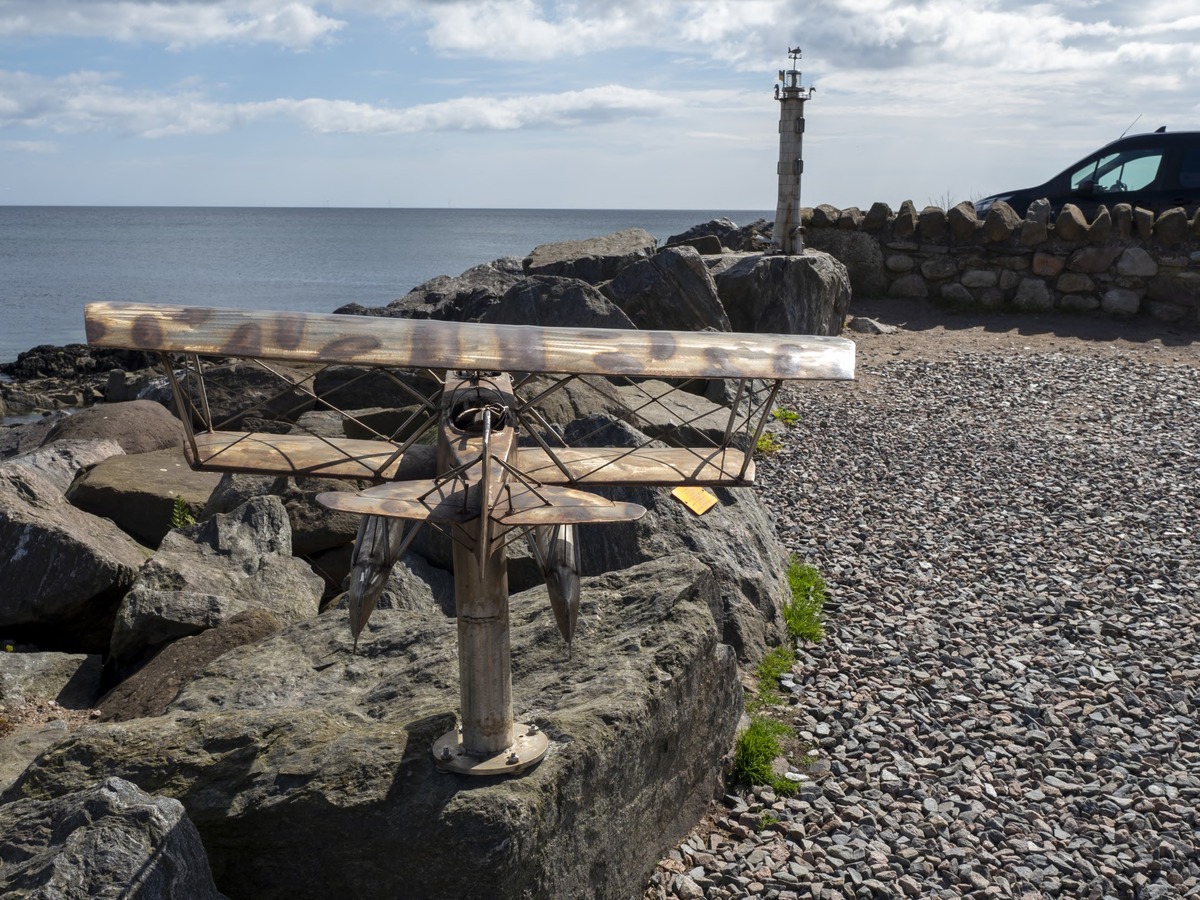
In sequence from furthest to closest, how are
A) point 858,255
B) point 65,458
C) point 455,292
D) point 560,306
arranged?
point 455,292 < point 858,255 < point 560,306 < point 65,458

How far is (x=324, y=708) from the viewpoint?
494 centimetres

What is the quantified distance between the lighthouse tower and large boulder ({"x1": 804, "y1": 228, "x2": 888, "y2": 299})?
1.61 m

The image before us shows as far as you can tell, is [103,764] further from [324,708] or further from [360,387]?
[360,387]

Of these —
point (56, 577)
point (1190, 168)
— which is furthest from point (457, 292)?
point (56, 577)

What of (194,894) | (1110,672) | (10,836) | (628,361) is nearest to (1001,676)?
(1110,672)

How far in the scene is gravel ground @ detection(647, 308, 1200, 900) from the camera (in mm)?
5078

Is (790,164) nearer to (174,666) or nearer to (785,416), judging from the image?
(785,416)

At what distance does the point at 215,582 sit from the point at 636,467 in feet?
12.4

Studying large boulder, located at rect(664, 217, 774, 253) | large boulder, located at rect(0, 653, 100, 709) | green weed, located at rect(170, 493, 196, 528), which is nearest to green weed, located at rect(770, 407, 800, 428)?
green weed, located at rect(170, 493, 196, 528)

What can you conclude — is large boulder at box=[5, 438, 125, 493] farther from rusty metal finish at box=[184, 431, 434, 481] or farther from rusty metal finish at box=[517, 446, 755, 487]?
rusty metal finish at box=[517, 446, 755, 487]

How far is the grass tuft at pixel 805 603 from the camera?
7.16m

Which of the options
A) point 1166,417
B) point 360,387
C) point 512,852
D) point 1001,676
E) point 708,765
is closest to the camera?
point 512,852

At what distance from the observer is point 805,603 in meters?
7.54

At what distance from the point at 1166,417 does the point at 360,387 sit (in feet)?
29.5
